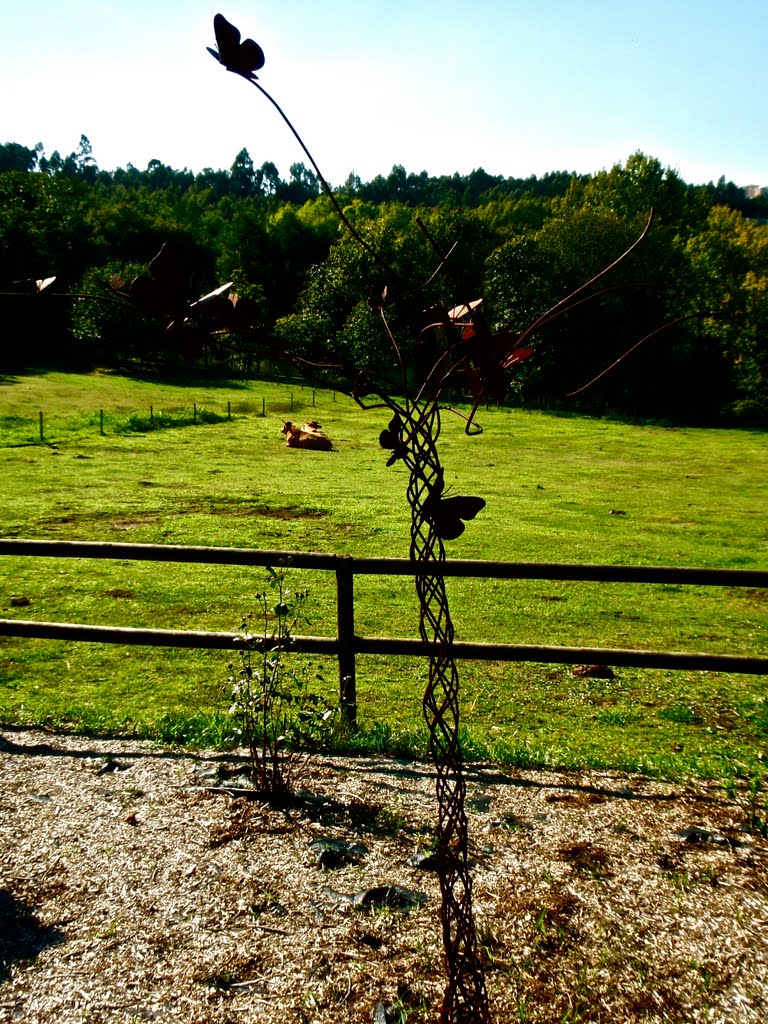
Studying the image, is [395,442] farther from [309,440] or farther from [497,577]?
[309,440]

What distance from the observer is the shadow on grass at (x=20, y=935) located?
3.45 metres

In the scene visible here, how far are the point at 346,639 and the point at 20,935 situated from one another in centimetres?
289

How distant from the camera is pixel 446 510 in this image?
2.48m

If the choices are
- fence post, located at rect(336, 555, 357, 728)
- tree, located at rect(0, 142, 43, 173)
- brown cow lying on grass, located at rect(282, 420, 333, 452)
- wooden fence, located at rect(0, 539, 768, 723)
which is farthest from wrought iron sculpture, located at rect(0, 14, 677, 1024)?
tree, located at rect(0, 142, 43, 173)

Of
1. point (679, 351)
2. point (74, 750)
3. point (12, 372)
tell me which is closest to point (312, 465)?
point (74, 750)

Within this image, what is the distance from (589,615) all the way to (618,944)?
24.7ft

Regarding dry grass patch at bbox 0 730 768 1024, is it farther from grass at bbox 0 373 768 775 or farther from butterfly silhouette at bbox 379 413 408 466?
butterfly silhouette at bbox 379 413 408 466

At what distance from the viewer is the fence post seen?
5973 millimetres

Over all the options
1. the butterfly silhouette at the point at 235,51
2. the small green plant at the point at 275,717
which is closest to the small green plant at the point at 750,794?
the small green plant at the point at 275,717

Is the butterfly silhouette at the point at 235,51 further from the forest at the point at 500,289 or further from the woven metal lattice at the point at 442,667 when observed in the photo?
the forest at the point at 500,289

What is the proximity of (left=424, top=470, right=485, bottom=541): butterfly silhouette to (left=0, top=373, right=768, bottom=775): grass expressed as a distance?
11.6 feet

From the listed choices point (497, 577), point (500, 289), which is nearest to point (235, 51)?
point (497, 577)

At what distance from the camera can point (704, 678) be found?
8.66 meters

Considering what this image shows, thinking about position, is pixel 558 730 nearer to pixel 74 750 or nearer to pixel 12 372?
pixel 74 750
